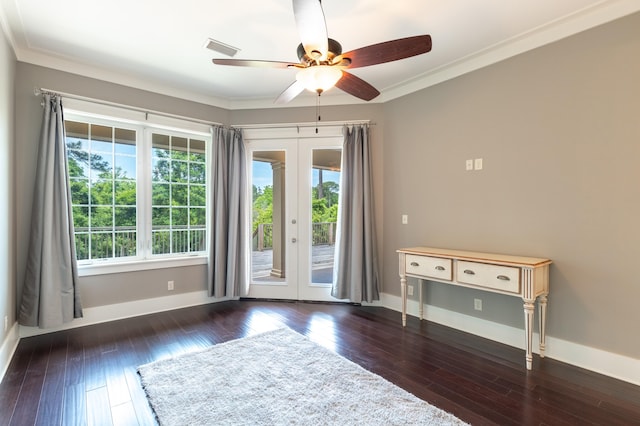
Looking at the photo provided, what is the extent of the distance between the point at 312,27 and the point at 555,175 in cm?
243

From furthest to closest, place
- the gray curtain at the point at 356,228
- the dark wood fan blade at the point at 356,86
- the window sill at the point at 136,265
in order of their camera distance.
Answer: the gray curtain at the point at 356,228 < the window sill at the point at 136,265 < the dark wood fan blade at the point at 356,86

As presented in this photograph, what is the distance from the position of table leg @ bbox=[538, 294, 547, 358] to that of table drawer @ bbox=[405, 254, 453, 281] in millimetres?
738

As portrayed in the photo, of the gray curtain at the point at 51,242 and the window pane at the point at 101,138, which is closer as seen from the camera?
the gray curtain at the point at 51,242

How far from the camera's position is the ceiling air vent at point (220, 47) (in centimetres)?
299

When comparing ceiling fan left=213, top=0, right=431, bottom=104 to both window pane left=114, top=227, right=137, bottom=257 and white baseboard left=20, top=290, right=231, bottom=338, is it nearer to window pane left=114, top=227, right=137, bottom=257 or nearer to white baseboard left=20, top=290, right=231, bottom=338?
window pane left=114, top=227, right=137, bottom=257

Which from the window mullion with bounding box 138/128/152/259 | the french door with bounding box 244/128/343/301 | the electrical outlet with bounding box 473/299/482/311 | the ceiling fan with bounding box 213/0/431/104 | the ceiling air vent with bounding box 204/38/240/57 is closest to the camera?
the ceiling fan with bounding box 213/0/431/104

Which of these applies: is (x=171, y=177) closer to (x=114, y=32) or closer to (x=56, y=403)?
(x=114, y=32)

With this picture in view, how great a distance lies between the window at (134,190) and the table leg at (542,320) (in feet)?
13.0

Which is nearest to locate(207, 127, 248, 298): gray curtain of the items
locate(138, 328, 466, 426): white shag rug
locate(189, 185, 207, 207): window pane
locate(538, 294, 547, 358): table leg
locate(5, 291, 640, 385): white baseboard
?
locate(189, 185, 207, 207): window pane

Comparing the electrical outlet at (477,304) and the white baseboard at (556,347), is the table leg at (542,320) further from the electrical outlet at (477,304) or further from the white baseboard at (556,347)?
the electrical outlet at (477,304)

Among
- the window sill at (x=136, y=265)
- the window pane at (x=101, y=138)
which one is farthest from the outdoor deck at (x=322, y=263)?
the window pane at (x=101, y=138)

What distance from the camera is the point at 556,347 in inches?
108

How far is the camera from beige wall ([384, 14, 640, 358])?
243 centimetres

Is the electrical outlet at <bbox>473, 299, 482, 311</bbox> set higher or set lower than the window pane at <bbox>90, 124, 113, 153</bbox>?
lower
